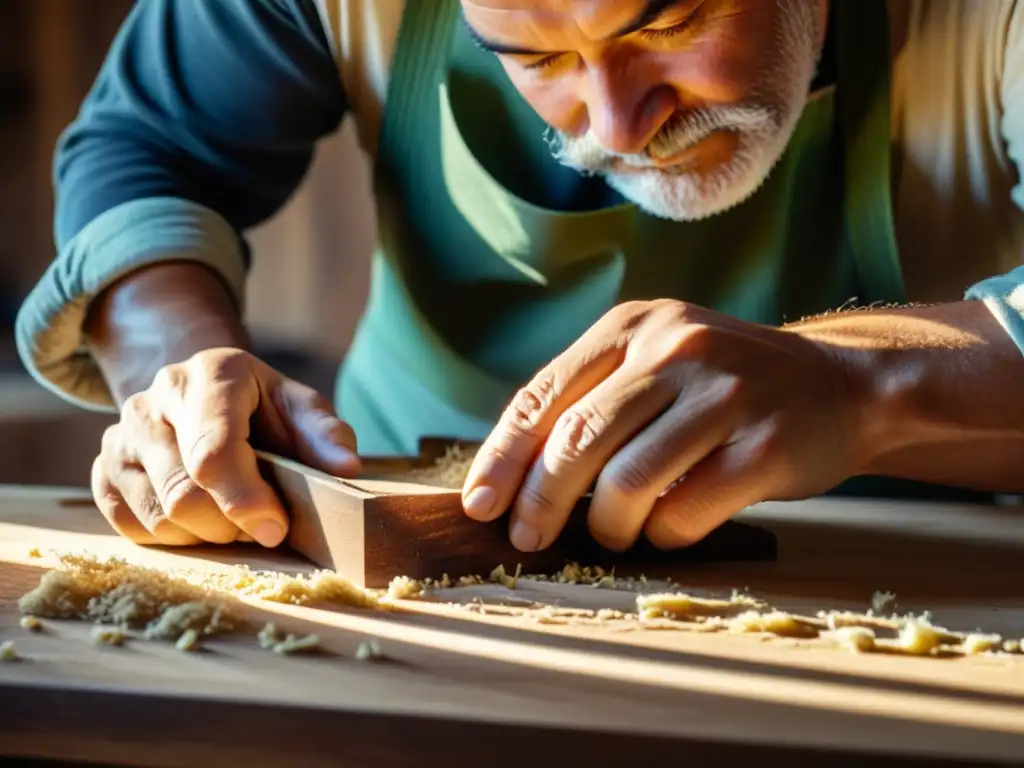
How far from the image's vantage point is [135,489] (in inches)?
39.9

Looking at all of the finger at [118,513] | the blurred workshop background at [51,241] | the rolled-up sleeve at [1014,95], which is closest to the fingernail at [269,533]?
the finger at [118,513]

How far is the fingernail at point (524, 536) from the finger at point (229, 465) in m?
0.22

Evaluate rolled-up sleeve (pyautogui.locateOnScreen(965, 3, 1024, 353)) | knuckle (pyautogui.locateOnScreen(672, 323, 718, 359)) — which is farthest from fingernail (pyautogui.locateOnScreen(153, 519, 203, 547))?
rolled-up sleeve (pyautogui.locateOnScreen(965, 3, 1024, 353))

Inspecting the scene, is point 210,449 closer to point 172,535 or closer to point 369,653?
point 172,535

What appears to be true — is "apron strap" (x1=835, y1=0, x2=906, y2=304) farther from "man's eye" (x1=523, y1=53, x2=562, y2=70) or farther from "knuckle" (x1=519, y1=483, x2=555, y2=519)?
"knuckle" (x1=519, y1=483, x2=555, y2=519)

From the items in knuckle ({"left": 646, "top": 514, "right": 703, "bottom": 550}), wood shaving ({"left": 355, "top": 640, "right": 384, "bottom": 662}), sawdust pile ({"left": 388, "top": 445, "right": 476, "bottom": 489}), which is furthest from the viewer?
sawdust pile ({"left": 388, "top": 445, "right": 476, "bottom": 489})

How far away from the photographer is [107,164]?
1.39 meters

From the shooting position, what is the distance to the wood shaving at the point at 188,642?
2.24ft

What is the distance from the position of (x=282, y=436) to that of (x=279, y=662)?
423 mm

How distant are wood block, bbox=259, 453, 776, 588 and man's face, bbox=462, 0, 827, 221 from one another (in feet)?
1.37

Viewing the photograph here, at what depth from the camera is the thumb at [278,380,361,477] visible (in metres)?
1.00

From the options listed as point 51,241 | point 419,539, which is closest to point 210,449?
point 419,539

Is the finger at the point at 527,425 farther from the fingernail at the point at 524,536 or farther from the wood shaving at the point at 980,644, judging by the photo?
the wood shaving at the point at 980,644

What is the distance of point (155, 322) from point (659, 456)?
648 millimetres
